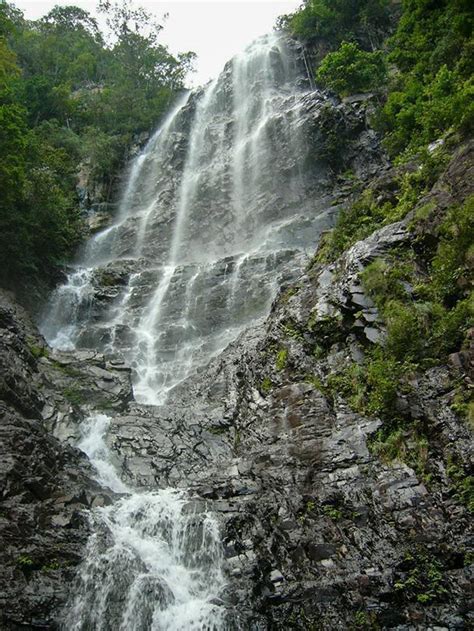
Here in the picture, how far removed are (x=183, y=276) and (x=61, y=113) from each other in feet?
75.0

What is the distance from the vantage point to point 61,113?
1433 inches

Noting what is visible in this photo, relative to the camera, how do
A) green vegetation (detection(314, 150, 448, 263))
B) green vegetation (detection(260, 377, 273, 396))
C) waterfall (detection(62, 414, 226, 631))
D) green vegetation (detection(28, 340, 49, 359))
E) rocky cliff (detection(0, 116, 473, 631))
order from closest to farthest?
rocky cliff (detection(0, 116, 473, 631)), waterfall (detection(62, 414, 226, 631)), green vegetation (detection(260, 377, 273, 396)), green vegetation (detection(314, 150, 448, 263)), green vegetation (detection(28, 340, 49, 359))

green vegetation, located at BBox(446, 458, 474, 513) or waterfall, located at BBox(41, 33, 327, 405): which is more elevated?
waterfall, located at BBox(41, 33, 327, 405)

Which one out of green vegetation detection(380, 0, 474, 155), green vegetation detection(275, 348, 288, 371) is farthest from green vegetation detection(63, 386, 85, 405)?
green vegetation detection(380, 0, 474, 155)

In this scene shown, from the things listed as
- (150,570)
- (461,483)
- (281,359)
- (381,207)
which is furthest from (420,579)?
(381,207)

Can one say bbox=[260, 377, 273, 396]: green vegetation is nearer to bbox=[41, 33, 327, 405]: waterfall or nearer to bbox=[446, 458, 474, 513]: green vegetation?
bbox=[41, 33, 327, 405]: waterfall

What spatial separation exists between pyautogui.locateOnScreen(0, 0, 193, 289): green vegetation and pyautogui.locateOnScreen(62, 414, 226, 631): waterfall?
13882mm

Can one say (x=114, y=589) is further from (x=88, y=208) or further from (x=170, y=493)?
(x=88, y=208)

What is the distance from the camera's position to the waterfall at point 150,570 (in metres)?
7.28

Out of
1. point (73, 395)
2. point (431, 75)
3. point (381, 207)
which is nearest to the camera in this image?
point (73, 395)

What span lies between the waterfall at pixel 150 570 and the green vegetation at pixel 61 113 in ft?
45.5

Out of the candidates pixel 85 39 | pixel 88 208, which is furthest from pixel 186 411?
pixel 85 39

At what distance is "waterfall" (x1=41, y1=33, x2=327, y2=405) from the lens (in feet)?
61.5

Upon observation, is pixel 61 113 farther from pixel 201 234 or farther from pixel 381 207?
pixel 381 207
